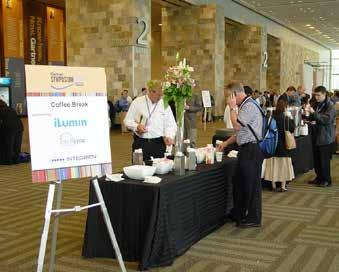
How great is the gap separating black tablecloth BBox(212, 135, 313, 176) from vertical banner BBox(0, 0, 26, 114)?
13.7 meters

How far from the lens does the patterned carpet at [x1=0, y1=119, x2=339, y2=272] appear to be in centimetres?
354

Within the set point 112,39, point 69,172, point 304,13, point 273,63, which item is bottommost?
point 69,172

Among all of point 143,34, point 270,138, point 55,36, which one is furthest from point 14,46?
point 270,138

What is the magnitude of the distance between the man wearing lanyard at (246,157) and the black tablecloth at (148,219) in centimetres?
66

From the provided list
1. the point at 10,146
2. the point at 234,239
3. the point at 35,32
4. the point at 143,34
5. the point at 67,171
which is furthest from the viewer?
the point at 35,32

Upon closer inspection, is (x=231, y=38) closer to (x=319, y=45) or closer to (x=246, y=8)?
(x=246, y=8)

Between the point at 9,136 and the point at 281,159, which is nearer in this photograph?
the point at 281,159

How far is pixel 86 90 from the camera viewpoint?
300cm

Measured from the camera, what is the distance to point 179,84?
4.04 metres

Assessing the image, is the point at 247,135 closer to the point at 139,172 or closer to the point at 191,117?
the point at 139,172

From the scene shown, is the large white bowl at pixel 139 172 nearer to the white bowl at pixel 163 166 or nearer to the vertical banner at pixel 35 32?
the white bowl at pixel 163 166

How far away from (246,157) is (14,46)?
16238 mm

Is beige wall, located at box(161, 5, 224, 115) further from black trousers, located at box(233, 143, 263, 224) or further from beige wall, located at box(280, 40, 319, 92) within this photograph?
black trousers, located at box(233, 143, 263, 224)

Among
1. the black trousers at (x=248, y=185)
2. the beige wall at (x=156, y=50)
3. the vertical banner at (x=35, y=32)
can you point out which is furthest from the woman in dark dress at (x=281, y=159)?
the beige wall at (x=156, y=50)
